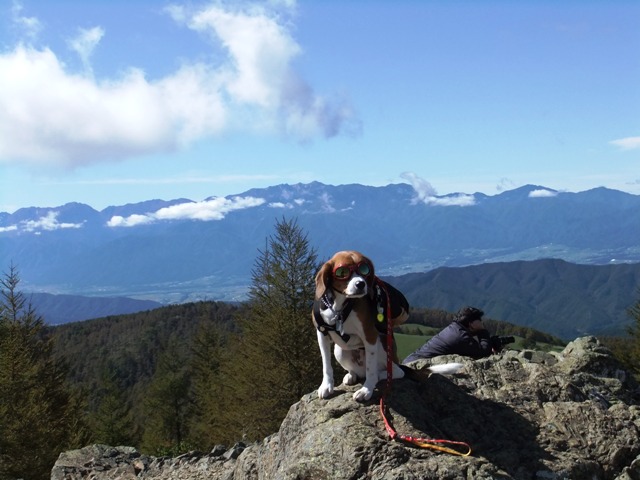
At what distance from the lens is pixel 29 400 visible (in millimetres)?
21453

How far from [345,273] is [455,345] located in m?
4.44

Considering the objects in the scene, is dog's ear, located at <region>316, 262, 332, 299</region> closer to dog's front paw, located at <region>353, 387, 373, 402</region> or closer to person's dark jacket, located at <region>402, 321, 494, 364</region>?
dog's front paw, located at <region>353, 387, 373, 402</region>

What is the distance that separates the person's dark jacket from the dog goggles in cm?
395

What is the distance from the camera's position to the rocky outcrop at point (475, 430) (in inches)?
217

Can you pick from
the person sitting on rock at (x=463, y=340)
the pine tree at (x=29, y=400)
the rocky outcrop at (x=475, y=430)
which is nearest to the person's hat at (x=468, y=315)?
the person sitting on rock at (x=463, y=340)

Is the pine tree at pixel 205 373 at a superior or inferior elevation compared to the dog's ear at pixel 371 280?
inferior

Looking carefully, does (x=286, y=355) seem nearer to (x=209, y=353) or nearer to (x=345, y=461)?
(x=345, y=461)

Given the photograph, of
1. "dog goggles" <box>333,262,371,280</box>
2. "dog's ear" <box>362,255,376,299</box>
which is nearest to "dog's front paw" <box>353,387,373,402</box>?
"dog's ear" <box>362,255,376,299</box>

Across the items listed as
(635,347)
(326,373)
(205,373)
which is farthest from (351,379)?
(635,347)

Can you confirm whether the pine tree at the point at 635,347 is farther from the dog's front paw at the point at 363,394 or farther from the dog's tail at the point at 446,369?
the dog's front paw at the point at 363,394

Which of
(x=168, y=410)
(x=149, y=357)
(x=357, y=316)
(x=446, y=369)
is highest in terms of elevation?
(x=357, y=316)

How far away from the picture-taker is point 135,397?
3152 inches

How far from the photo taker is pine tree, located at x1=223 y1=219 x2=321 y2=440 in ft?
60.8

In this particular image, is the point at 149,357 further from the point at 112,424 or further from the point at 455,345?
the point at 455,345
